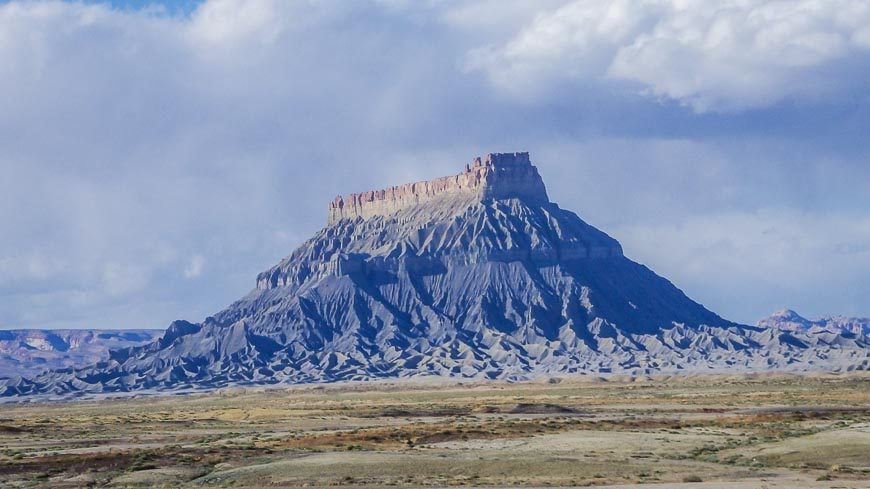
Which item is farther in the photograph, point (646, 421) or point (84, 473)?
point (646, 421)

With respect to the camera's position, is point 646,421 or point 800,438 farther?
point 646,421

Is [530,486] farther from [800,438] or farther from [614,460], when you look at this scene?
[800,438]

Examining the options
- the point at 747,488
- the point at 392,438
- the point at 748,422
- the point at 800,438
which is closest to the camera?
the point at 747,488

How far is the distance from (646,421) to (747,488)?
155 ft

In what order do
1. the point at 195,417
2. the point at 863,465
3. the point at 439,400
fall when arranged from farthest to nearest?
the point at 439,400 < the point at 195,417 < the point at 863,465

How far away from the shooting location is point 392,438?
8919 cm

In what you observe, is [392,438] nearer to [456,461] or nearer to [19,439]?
[456,461]

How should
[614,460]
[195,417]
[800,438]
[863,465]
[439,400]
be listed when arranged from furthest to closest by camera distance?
1. [439,400]
2. [195,417]
3. [800,438]
4. [614,460]
5. [863,465]

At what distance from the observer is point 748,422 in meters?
98.8

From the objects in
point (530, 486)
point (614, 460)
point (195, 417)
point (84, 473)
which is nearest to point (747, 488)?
point (530, 486)

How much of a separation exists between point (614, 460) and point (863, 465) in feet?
40.1

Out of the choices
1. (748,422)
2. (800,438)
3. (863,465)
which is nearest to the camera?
(863,465)

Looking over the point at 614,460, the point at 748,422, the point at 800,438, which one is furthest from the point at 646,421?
the point at 614,460

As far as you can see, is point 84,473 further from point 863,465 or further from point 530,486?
point 863,465
